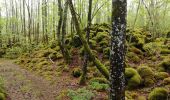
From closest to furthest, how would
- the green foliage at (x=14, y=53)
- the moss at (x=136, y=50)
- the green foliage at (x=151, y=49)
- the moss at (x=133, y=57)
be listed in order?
1. the moss at (x=133, y=57)
2. the green foliage at (x=151, y=49)
3. the moss at (x=136, y=50)
4. the green foliage at (x=14, y=53)

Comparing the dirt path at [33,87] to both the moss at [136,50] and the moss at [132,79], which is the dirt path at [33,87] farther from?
the moss at [136,50]

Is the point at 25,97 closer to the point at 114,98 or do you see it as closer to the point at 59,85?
the point at 59,85

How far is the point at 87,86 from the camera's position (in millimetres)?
12945

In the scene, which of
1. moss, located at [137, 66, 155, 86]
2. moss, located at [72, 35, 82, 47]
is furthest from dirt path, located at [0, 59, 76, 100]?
moss, located at [72, 35, 82, 47]

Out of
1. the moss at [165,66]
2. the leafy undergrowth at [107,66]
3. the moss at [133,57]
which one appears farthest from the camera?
the moss at [133,57]

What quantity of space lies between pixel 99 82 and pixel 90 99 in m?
2.52

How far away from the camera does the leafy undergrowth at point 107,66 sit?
38.9 ft

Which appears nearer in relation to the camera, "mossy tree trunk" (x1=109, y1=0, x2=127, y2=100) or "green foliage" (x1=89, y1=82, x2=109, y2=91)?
"mossy tree trunk" (x1=109, y1=0, x2=127, y2=100)

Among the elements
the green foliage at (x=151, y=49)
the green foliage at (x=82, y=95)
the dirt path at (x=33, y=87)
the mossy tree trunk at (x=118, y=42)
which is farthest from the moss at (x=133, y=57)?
the mossy tree trunk at (x=118, y=42)

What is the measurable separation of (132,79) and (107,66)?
301 cm

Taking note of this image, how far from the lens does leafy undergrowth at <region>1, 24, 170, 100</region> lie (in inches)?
467

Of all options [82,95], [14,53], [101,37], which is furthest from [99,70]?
[14,53]

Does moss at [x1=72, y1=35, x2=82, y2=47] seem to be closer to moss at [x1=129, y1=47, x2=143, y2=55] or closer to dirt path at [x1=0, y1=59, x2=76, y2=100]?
moss at [x1=129, y1=47, x2=143, y2=55]

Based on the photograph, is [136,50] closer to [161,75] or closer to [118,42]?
[161,75]
